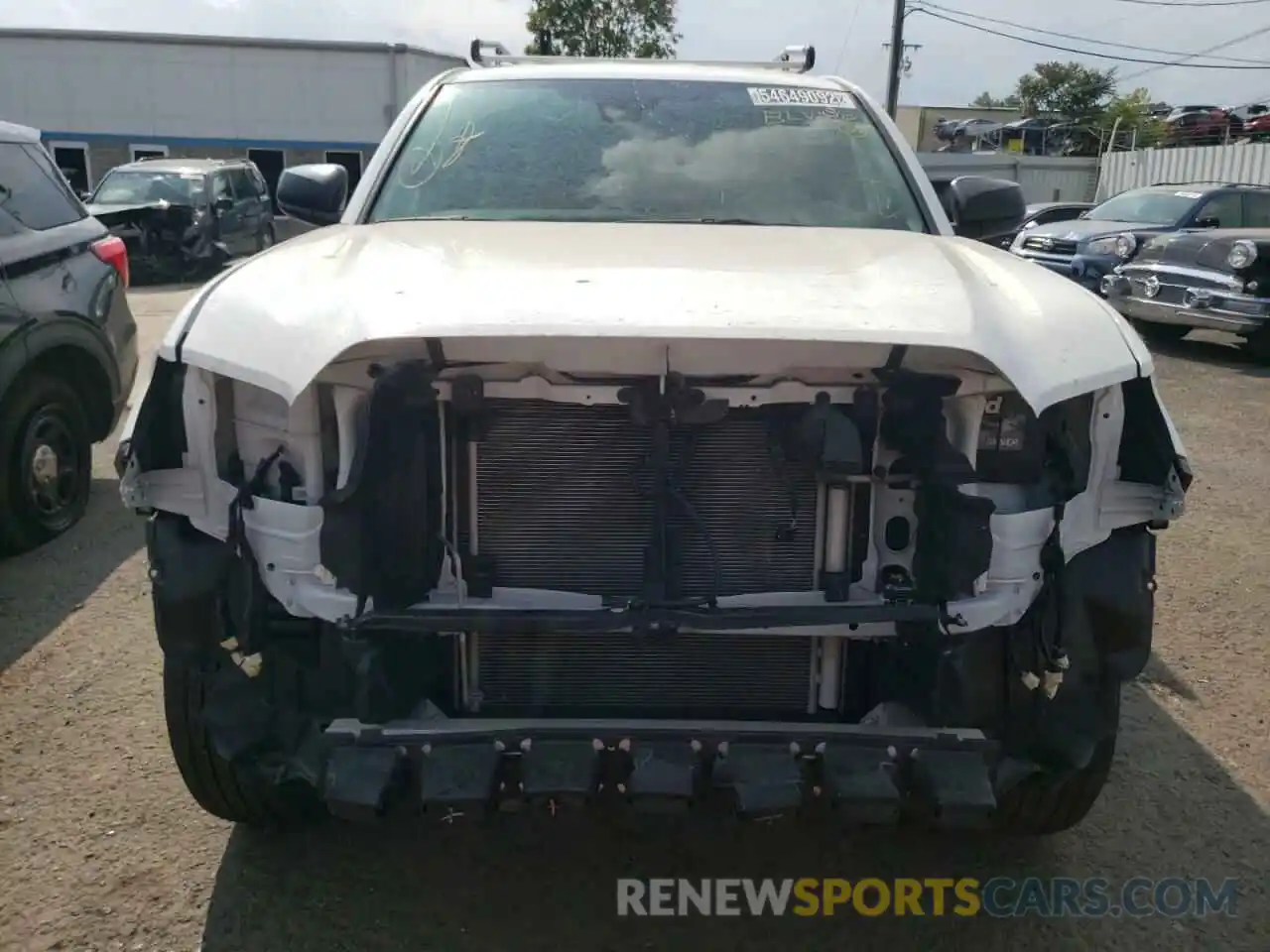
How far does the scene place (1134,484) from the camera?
2.44 metres

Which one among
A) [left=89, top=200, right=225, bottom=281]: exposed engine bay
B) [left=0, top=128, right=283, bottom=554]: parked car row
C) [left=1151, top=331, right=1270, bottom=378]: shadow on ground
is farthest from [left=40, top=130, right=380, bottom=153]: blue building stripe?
[left=0, top=128, right=283, bottom=554]: parked car row

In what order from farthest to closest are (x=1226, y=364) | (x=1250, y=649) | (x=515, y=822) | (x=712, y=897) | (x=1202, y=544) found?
1. (x=1226, y=364)
2. (x=1202, y=544)
3. (x=1250, y=649)
4. (x=515, y=822)
5. (x=712, y=897)

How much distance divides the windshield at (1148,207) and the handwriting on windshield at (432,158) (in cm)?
1168

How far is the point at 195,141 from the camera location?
96.1 feet

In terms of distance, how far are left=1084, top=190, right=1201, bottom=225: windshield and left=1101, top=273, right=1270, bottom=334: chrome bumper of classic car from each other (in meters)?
2.30

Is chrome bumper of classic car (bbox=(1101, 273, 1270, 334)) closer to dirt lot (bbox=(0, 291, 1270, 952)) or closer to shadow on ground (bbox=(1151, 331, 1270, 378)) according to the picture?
shadow on ground (bbox=(1151, 331, 1270, 378))

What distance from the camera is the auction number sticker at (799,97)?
12.7 feet

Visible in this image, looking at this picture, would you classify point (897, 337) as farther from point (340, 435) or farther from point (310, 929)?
point (310, 929)

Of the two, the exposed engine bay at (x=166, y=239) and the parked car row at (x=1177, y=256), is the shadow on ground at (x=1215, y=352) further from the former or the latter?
the exposed engine bay at (x=166, y=239)

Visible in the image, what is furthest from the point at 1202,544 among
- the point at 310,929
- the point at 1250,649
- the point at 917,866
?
the point at 310,929

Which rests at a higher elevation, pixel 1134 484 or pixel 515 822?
pixel 1134 484

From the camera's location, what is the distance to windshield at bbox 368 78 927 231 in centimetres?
346

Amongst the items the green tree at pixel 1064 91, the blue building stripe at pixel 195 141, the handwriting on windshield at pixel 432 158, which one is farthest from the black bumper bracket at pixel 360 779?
the green tree at pixel 1064 91

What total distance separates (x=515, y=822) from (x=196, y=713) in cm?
90
